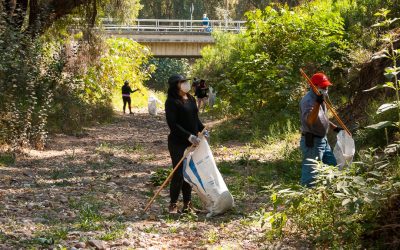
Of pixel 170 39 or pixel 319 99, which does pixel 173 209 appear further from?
pixel 170 39

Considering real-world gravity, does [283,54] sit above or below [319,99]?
above

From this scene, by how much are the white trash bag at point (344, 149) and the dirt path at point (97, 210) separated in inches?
58.5

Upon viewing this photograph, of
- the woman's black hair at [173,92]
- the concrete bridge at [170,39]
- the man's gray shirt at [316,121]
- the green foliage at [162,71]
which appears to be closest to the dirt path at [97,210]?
the man's gray shirt at [316,121]

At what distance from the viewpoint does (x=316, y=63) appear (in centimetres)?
1638

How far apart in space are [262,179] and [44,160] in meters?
4.93

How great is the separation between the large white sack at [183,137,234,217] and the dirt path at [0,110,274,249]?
0.83ft

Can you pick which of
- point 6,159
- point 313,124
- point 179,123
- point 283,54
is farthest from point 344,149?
point 283,54

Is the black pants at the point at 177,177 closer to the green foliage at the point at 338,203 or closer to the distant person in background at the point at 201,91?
the green foliage at the point at 338,203

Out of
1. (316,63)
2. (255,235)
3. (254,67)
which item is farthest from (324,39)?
(255,235)

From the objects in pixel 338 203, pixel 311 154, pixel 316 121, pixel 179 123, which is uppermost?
pixel 316 121

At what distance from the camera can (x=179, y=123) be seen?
319 inches

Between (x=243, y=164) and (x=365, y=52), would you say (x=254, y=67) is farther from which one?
(x=243, y=164)

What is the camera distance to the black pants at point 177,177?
8180mm

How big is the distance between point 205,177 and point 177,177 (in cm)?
49
